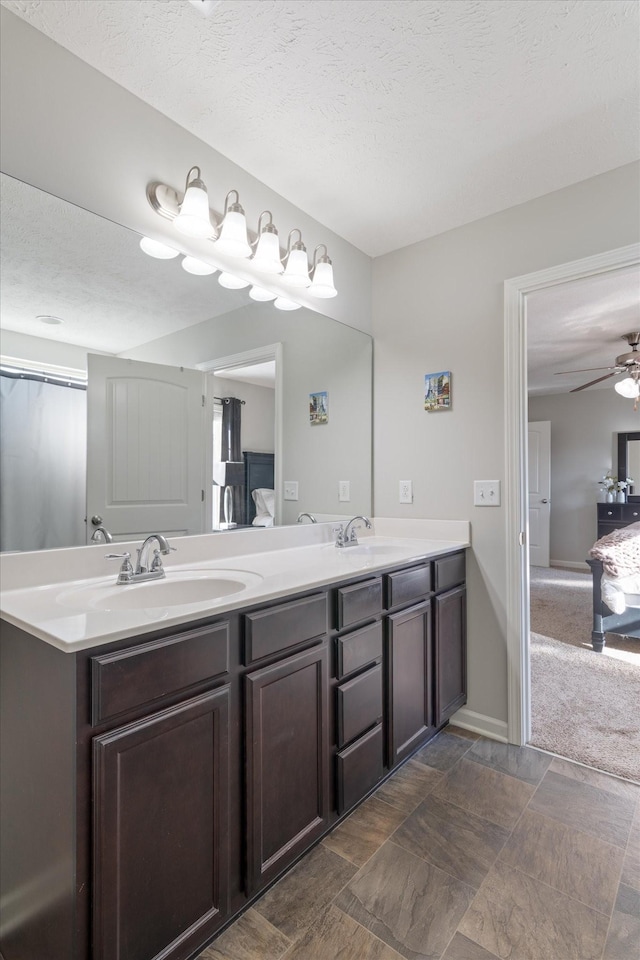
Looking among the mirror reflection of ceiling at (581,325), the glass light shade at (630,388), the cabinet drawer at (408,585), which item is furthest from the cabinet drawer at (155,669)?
the glass light shade at (630,388)

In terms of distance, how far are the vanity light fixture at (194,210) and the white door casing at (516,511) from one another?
53.2 inches

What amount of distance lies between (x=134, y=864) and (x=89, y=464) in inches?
40.9

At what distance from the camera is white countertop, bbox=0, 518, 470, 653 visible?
99cm

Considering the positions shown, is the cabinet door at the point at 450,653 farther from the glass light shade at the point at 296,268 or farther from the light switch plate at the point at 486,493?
the glass light shade at the point at 296,268

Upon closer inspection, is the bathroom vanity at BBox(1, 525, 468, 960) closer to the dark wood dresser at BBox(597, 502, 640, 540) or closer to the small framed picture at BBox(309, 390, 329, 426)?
the small framed picture at BBox(309, 390, 329, 426)

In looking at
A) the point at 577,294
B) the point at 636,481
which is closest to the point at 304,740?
the point at 577,294

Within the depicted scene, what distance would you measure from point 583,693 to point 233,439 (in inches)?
93.0

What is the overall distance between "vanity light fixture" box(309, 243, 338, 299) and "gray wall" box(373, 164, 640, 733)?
1.65 ft

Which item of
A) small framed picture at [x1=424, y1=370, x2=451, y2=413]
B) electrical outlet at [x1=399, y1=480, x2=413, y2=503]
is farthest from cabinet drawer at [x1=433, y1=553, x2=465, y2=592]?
small framed picture at [x1=424, y1=370, x2=451, y2=413]

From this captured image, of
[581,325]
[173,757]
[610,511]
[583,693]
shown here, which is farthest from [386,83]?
[610,511]

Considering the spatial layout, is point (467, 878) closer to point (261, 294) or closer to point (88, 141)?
point (261, 294)

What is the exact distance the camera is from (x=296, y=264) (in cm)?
204

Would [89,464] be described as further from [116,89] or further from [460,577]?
[460,577]

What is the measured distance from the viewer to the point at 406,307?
249 centimetres
